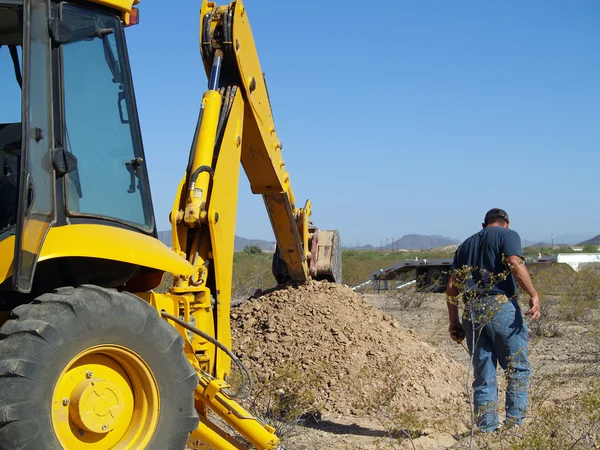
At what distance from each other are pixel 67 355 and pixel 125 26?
6.16 ft

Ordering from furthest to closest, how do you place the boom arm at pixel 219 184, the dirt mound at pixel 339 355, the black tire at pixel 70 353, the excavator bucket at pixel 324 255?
the excavator bucket at pixel 324 255, the dirt mound at pixel 339 355, the boom arm at pixel 219 184, the black tire at pixel 70 353

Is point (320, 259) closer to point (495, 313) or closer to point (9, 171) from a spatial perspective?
point (495, 313)

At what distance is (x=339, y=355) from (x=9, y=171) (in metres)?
4.22

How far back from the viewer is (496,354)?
5984 millimetres

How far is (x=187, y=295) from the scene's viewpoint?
4746 mm

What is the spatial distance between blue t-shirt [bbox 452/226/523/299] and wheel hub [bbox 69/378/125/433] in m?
3.12

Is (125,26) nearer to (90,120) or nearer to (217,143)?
(90,120)

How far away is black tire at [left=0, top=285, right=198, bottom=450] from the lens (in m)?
3.03

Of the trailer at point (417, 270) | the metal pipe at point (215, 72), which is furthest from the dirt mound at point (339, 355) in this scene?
the trailer at point (417, 270)

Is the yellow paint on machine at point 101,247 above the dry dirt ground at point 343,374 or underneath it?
above

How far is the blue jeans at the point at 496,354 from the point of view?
5656mm

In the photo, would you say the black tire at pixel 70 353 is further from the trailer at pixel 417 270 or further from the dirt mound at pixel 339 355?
the trailer at pixel 417 270

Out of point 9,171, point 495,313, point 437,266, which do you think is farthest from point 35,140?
point 437,266

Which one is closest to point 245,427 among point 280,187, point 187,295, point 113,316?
point 187,295
